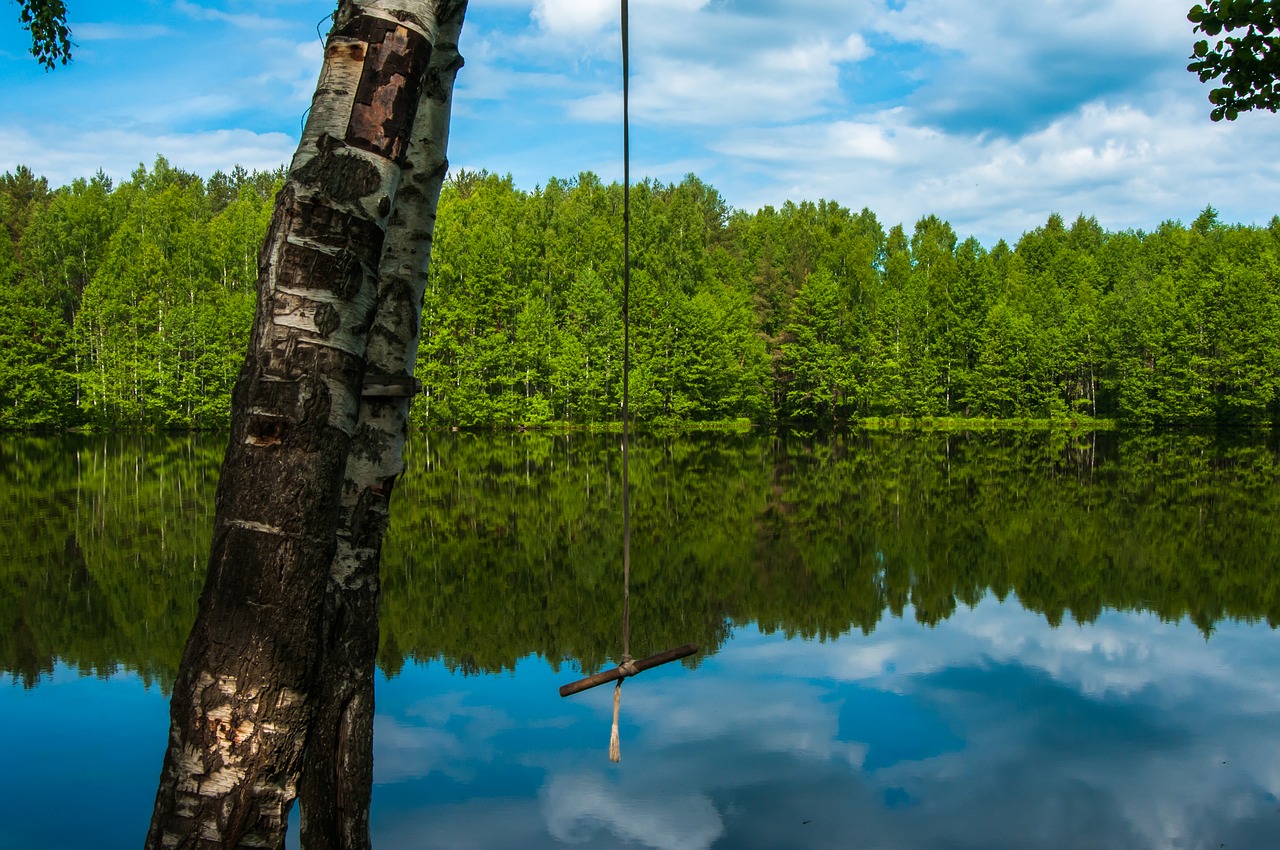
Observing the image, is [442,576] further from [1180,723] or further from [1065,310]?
[1065,310]

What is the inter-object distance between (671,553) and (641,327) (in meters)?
36.1

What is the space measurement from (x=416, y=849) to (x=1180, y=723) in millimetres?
5499

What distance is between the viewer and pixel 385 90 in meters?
2.48

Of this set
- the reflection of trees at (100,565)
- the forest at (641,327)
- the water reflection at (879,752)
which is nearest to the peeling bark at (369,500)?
the water reflection at (879,752)

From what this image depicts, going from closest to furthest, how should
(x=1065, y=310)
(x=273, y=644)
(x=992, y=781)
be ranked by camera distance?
(x=273, y=644) → (x=992, y=781) → (x=1065, y=310)

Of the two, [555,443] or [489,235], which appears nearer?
[555,443]

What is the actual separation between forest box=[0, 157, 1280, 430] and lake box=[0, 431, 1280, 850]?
2833 cm

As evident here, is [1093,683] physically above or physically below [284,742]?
below

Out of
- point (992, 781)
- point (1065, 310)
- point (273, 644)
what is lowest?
point (992, 781)

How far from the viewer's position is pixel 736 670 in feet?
28.5

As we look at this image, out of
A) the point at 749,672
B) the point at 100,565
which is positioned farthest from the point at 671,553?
the point at 100,565

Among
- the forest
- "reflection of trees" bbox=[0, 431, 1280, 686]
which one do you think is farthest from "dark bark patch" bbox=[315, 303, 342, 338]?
the forest

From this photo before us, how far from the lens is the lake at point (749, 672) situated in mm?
6055

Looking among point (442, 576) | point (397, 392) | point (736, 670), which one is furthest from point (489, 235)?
point (397, 392)
